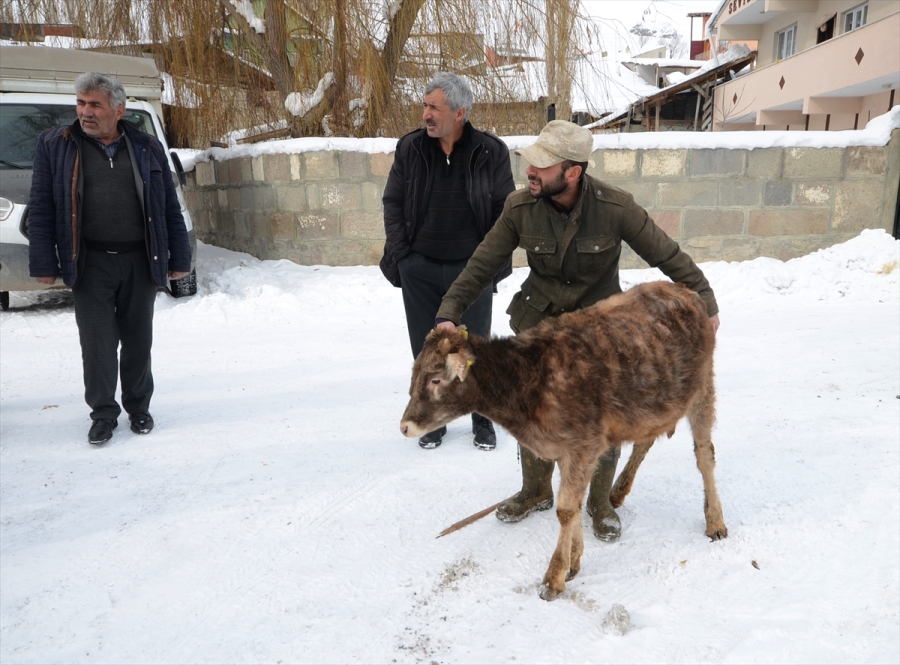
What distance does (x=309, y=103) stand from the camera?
9.92m

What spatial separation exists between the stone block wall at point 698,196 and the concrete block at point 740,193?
0.01m

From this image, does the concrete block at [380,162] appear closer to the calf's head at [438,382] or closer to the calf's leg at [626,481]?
the calf's leg at [626,481]

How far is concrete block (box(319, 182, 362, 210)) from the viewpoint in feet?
29.3

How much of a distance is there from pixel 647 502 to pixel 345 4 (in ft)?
28.4

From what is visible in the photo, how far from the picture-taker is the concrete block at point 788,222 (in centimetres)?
906

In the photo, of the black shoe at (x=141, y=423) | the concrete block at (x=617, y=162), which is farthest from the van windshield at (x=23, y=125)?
the concrete block at (x=617, y=162)

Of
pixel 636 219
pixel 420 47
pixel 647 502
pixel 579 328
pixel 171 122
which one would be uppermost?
pixel 420 47

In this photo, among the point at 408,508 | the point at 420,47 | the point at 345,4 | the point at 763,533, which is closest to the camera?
the point at 763,533

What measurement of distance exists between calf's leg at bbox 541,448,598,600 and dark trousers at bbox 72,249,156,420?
3.09 metres

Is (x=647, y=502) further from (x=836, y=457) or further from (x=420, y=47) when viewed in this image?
(x=420, y=47)

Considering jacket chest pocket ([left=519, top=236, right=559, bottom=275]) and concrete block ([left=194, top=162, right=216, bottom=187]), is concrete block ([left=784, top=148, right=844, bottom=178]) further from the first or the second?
concrete block ([left=194, top=162, right=216, bottom=187])

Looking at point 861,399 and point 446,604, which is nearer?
point 446,604

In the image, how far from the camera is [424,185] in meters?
4.08

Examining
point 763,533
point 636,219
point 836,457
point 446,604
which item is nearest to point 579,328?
point 636,219
